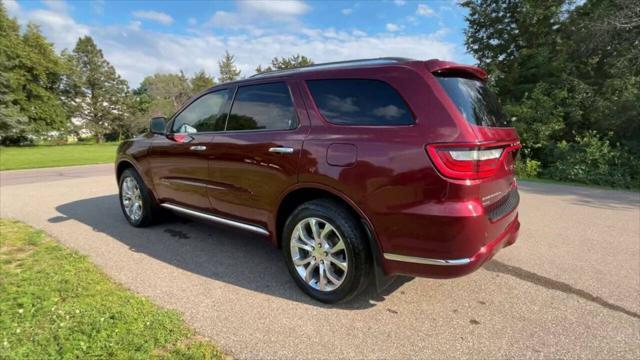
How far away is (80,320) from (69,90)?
47.3 metres

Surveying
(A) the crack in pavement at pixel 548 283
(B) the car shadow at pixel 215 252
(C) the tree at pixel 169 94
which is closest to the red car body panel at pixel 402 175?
(B) the car shadow at pixel 215 252

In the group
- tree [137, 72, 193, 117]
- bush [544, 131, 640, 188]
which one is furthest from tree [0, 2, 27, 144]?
bush [544, 131, 640, 188]

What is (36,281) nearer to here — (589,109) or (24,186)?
(24,186)

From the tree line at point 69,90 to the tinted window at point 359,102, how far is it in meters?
20.7

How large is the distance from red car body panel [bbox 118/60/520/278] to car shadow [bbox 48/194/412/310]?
46 cm

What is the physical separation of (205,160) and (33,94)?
4123 cm

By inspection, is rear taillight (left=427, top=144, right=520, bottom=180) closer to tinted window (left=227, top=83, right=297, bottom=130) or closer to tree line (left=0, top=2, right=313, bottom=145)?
tinted window (left=227, top=83, right=297, bottom=130)

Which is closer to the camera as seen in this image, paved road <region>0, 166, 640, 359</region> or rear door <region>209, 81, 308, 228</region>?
paved road <region>0, 166, 640, 359</region>

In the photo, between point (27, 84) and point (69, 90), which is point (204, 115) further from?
A: point (69, 90)

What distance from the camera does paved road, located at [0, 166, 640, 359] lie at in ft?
7.56

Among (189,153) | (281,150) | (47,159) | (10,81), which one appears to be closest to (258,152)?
(281,150)

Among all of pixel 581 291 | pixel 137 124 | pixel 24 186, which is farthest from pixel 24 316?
pixel 137 124

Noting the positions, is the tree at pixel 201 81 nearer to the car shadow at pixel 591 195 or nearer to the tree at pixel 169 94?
the tree at pixel 169 94

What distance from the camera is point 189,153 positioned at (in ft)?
12.5
